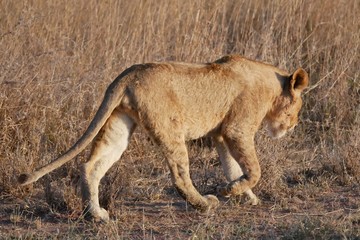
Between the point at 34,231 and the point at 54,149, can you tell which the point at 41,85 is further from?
the point at 34,231

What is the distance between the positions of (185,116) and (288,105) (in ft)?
3.41

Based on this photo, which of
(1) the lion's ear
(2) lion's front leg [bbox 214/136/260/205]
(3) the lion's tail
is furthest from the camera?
(1) the lion's ear

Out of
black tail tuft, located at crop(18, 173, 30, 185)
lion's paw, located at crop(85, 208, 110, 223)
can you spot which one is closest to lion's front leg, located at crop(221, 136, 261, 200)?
lion's paw, located at crop(85, 208, 110, 223)

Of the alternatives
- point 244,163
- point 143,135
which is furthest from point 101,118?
point 143,135

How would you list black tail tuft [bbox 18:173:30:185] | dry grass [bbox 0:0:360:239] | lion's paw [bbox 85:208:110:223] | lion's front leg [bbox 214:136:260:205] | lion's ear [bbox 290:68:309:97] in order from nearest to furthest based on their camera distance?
black tail tuft [bbox 18:173:30:185]
lion's paw [bbox 85:208:110:223]
dry grass [bbox 0:0:360:239]
lion's front leg [bbox 214:136:260:205]
lion's ear [bbox 290:68:309:97]

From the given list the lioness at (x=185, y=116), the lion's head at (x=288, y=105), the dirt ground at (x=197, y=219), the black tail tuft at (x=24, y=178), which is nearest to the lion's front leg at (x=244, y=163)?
the lioness at (x=185, y=116)

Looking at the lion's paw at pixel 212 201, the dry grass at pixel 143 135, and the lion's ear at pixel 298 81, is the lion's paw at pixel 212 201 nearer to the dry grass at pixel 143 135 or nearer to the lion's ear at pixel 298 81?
the dry grass at pixel 143 135

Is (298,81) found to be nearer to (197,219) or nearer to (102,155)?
(197,219)

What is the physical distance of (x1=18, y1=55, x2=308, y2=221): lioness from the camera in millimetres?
5582

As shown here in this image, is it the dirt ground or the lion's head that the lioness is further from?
the dirt ground

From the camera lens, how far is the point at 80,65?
26.7 ft

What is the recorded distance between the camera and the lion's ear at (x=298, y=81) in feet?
20.9

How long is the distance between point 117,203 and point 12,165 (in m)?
0.91

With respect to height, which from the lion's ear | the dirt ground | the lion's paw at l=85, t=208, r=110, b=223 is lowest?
the dirt ground
